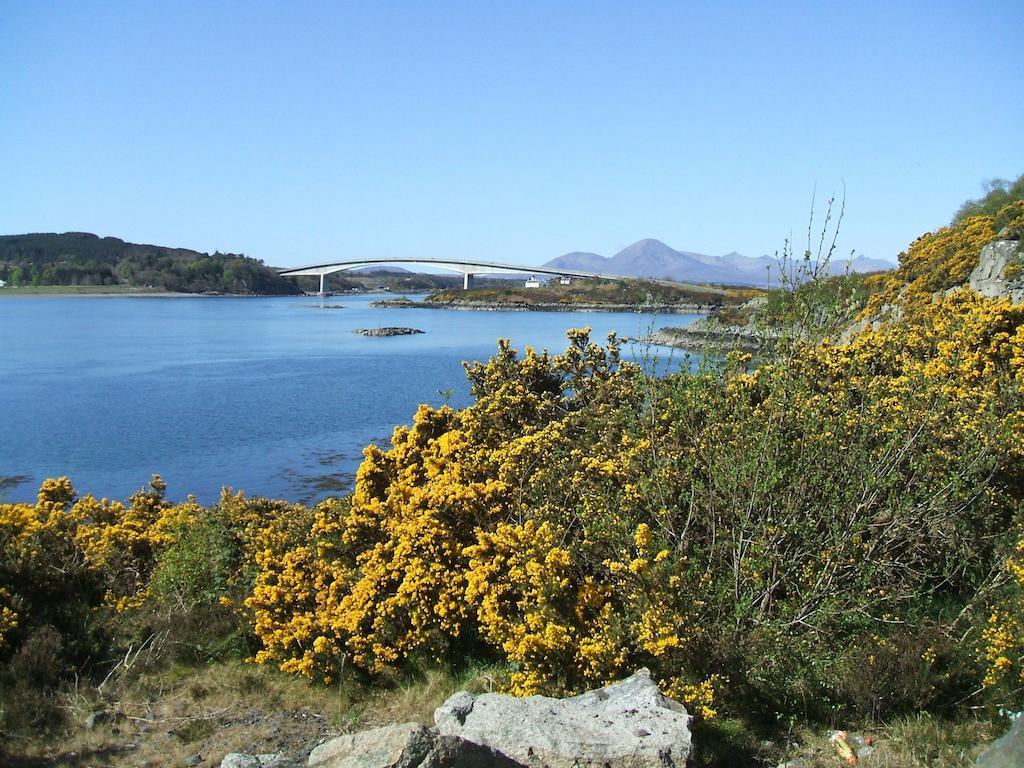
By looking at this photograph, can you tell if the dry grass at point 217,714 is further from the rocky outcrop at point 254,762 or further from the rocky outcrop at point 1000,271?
the rocky outcrop at point 1000,271

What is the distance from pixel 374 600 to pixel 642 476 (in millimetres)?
2978

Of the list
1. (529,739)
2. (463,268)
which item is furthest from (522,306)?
(529,739)

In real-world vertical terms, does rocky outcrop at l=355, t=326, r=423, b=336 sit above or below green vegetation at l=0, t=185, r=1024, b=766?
below

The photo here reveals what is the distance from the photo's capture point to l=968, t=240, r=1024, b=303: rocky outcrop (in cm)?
1822

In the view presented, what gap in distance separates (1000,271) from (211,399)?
1246 inches

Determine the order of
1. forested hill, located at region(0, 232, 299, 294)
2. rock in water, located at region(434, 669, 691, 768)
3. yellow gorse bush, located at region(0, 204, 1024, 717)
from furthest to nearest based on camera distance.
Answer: forested hill, located at region(0, 232, 299, 294), yellow gorse bush, located at region(0, 204, 1024, 717), rock in water, located at region(434, 669, 691, 768)

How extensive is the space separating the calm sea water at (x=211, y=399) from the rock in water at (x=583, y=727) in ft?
13.1

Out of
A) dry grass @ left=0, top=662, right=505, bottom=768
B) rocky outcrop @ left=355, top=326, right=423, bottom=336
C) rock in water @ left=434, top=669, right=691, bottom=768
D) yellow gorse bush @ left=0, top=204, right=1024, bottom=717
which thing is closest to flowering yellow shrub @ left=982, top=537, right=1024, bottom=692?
yellow gorse bush @ left=0, top=204, right=1024, bottom=717

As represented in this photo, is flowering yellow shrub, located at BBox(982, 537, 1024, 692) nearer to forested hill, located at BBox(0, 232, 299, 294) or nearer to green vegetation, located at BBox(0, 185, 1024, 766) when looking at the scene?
green vegetation, located at BBox(0, 185, 1024, 766)

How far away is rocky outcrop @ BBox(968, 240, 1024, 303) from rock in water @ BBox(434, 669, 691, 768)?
1600 centimetres

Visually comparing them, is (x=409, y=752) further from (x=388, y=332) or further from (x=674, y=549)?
(x=388, y=332)

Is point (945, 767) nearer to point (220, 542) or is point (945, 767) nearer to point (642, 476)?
point (642, 476)

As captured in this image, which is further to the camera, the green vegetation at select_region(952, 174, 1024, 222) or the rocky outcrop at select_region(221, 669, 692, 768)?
the green vegetation at select_region(952, 174, 1024, 222)

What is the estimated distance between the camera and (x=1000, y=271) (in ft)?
63.6
